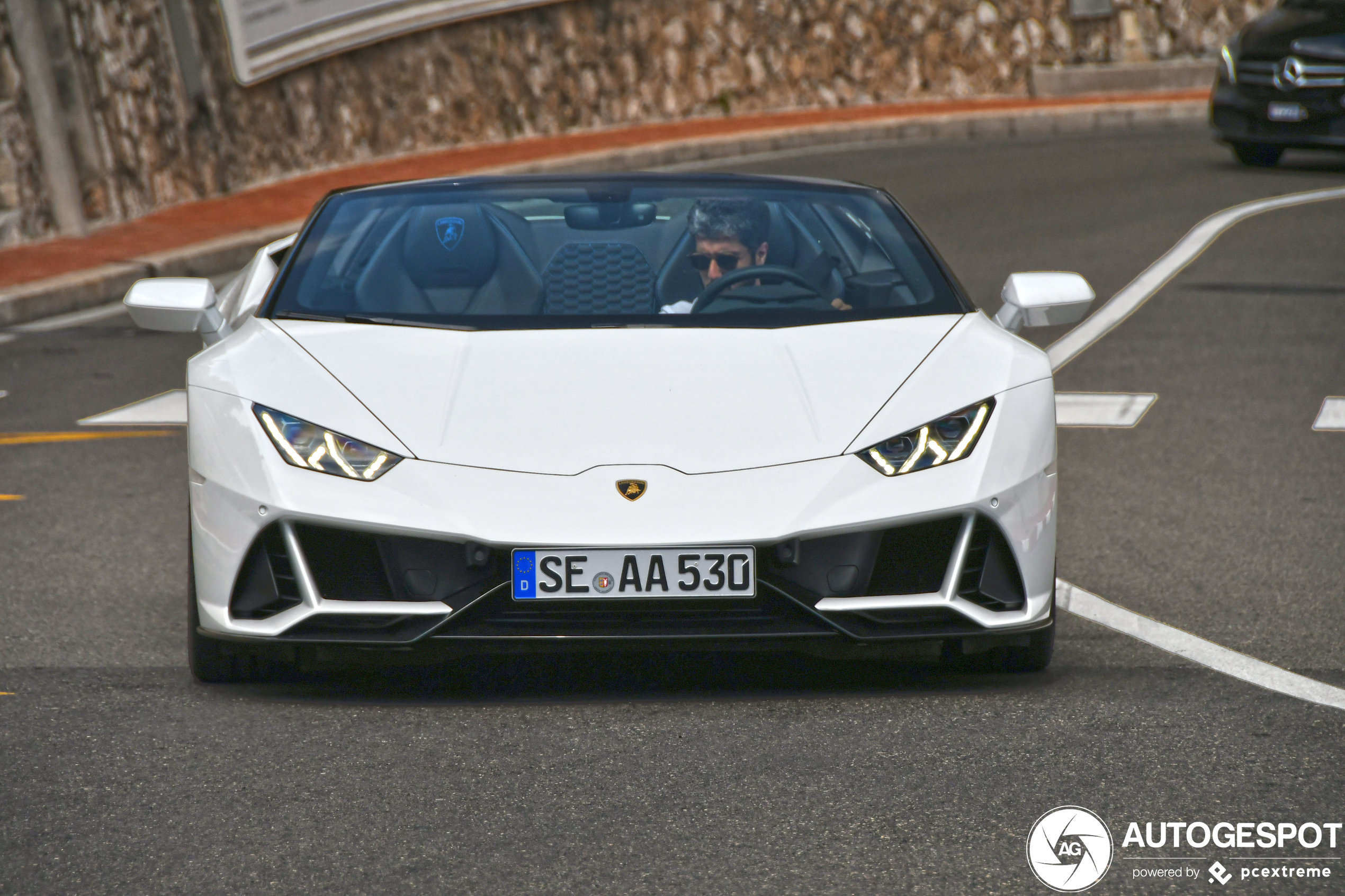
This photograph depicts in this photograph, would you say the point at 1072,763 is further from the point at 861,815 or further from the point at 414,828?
the point at 414,828

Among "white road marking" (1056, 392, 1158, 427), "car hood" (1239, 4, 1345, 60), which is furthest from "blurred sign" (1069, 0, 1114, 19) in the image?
"white road marking" (1056, 392, 1158, 427)

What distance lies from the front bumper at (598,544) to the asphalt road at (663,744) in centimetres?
21

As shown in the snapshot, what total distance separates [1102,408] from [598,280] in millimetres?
3650

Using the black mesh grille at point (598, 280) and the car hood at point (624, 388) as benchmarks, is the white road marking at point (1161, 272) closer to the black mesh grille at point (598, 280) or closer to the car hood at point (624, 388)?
the black mesh grille at point (598, 280)

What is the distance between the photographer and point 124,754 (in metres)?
3.75

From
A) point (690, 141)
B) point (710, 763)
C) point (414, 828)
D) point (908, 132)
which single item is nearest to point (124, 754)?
point (414, 828)

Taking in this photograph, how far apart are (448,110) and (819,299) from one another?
607 inches

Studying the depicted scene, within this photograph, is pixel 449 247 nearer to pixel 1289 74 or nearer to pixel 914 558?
pixel 914 558

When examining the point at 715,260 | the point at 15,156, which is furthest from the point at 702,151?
the point at 715,260

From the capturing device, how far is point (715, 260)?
16.8 ft

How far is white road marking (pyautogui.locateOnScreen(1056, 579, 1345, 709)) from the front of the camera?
163 inches

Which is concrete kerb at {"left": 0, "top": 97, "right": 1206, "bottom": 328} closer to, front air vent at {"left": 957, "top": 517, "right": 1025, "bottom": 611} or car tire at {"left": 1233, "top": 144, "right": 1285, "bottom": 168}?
car tire at {"left": 1233, "top": 144, "right": 1285, "bottom": 168}

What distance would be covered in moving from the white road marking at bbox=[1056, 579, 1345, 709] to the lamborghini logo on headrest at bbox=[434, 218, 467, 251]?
1.93m

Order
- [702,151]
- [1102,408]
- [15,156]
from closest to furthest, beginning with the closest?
[1102,408], [15,156], [702,151]
